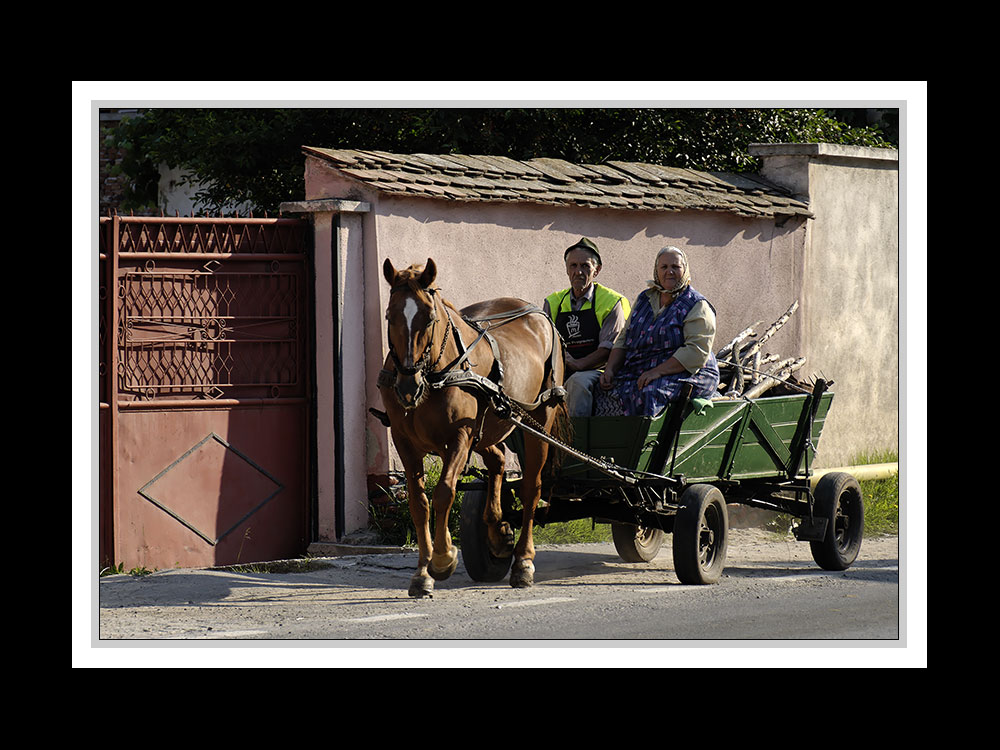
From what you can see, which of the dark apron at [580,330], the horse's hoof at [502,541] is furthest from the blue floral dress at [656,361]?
the horse's hoof at [502,541]

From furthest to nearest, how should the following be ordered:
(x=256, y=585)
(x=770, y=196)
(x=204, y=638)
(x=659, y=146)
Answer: (x=659, y=146) → (x=770, y=196) → (x=256, y=585) → (x=204, y=638)

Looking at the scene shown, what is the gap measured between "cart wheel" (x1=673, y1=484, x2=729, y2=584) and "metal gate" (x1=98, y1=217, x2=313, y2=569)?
324cm

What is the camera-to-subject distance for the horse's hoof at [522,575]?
9.42 meters

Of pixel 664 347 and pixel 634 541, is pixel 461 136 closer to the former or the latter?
pixel 634 541

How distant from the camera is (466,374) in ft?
28.1

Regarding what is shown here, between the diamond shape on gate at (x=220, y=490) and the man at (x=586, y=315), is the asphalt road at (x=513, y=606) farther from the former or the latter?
the man at (x=586, y=315)

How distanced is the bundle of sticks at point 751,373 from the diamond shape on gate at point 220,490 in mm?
3439

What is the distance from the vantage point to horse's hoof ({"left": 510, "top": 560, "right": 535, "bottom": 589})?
30.9 ft

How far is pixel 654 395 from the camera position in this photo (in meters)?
9.34
